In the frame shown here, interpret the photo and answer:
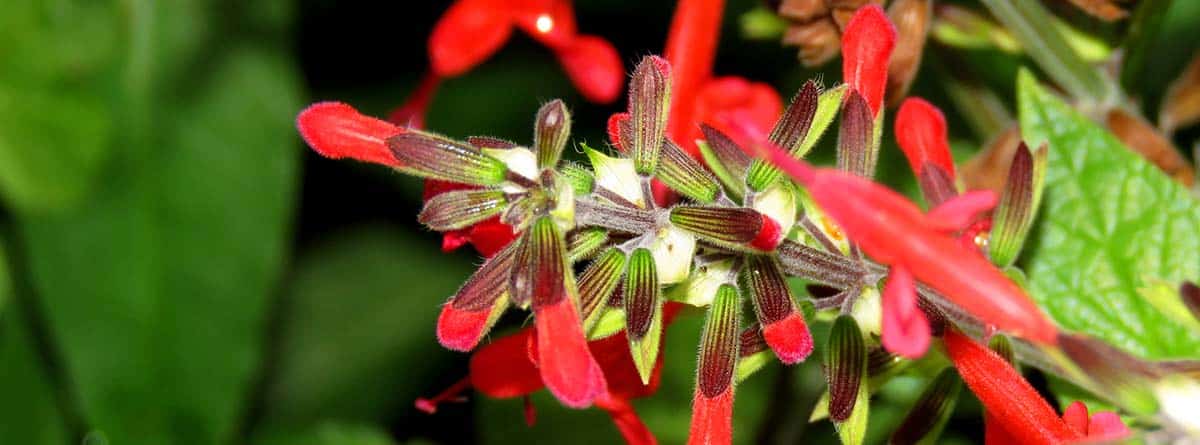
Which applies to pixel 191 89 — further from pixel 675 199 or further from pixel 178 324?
pixel 675 199

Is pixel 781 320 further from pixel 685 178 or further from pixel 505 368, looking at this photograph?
pixel 505 368

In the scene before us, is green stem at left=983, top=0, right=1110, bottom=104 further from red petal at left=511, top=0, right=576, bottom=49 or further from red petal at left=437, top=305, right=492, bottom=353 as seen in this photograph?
red petal at left=437, top=305, right=492, bottom=353

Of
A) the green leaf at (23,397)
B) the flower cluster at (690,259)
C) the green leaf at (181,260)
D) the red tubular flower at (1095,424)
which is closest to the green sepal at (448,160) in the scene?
the flower cluster at (690,259)

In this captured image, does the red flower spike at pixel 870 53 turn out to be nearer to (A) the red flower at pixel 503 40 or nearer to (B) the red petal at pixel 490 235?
(B) the red petal at pixel 490 235

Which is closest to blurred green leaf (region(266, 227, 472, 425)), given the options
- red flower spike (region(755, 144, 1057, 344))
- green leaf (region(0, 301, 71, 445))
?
green leaf (region(0, 301, 71, 445))

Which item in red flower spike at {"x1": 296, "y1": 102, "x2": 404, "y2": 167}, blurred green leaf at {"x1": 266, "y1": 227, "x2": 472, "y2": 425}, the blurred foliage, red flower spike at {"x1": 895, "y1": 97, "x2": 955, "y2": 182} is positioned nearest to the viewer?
red flower spike at {"x1": 296, "y1": 102, "x2": 404, "y2": 167}

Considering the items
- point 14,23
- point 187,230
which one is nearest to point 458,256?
Answer: point 187,230
